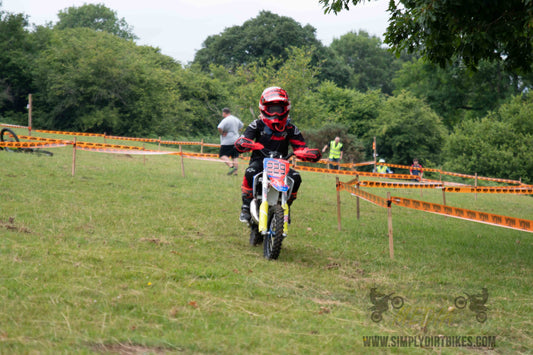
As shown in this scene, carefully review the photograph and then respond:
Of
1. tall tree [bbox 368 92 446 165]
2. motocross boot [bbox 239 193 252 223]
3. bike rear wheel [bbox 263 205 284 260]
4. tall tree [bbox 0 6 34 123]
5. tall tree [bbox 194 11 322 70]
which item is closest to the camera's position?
bike rear wheel [bbox 263 205 284 260]

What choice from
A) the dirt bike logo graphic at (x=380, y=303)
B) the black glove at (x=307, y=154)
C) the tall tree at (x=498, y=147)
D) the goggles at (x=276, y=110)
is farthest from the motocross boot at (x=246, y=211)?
the tall tree at (x=498, y=147)

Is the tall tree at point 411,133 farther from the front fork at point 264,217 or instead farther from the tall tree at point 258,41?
the front fork at point 264,217

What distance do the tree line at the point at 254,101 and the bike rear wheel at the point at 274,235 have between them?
31.4m

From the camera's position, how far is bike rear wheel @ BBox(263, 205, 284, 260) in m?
7.11

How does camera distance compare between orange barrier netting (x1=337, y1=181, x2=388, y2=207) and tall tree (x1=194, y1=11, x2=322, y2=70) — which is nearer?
orange barrier netting (x1=337, y1=181, x2=388, y2=207)

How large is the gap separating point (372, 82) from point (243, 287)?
89629mm

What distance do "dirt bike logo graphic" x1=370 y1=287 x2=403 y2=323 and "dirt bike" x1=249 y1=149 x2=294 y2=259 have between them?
61.5 inches

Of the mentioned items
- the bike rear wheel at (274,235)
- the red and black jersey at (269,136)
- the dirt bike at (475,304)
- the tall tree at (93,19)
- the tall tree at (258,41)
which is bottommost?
the dirt bike at (475,304)

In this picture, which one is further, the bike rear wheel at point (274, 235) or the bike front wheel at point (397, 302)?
the bike rear wheel at point (274, 235)

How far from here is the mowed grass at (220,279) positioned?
428cm

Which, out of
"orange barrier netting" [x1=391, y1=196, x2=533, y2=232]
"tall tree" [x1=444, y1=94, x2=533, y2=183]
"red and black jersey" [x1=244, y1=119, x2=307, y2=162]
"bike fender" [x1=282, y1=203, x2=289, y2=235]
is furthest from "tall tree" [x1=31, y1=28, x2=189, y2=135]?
"orange barrier netting" [x1=391, y1=196, x2=533, y2=232]

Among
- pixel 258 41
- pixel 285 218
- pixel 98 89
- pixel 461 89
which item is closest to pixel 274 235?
pixel 285 218

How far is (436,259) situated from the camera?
8578 millimetres

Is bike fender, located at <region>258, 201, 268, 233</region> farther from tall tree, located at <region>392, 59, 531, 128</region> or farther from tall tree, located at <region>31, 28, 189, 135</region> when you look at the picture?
tall tree, located at <region>392, 59, 531, 128</region>
